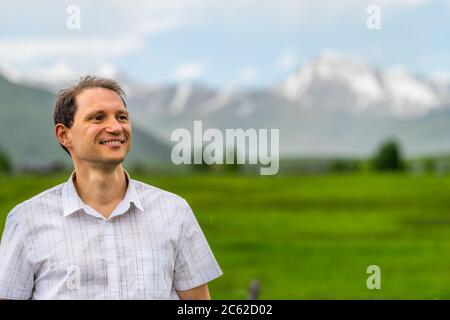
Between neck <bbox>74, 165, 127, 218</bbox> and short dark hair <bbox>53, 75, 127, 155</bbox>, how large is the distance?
0.51 ft

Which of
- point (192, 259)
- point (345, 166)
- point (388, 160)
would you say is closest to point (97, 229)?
point (192, 259)

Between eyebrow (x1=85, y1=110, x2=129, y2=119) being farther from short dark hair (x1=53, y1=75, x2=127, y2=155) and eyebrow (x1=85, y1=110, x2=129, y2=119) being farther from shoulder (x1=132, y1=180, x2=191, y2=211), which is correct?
shoulder (x1=132, y1=180, x2=191, y2=211)

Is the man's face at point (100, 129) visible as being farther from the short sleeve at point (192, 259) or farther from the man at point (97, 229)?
the short sleeve at point (192, 259)

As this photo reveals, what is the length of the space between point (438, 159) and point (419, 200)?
6.74 ft

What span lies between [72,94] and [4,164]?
26.8m

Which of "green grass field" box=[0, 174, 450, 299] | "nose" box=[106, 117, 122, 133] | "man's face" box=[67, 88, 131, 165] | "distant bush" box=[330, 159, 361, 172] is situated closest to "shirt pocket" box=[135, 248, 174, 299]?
"man's face" box=[67, 88, 131, 165]

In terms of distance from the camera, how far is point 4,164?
29.2m

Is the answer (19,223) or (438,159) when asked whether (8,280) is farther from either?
(438,159)

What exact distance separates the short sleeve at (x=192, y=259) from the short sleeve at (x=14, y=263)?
0.59 meters

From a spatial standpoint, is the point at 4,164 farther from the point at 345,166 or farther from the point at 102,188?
the point at 102,188

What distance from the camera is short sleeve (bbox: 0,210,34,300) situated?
3.26 m
